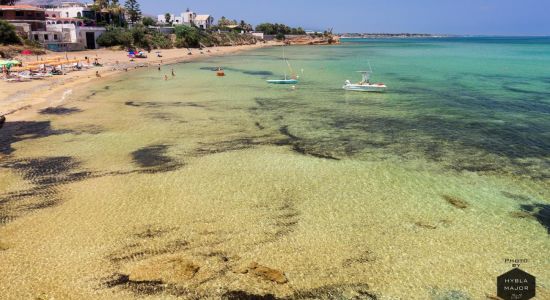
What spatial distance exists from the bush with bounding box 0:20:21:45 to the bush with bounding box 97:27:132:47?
2312cm

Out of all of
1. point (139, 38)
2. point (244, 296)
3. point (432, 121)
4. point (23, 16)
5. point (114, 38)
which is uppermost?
point (23, 16)

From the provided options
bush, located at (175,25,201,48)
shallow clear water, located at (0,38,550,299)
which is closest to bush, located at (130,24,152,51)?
bush, located at (175,25,201,48)

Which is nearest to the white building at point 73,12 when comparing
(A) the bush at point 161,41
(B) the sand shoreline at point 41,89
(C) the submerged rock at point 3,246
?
(A) the bush at point 161,41

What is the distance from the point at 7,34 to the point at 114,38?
2801 centimetres

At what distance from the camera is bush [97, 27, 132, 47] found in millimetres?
85625

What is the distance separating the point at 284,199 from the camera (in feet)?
49.5

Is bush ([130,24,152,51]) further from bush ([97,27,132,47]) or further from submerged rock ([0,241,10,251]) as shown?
submerged rock ([0,241,10,251])

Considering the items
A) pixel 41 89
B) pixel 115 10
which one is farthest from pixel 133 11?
pixel 41 89

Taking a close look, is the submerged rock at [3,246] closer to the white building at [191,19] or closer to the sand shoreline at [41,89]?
the sand shoreline at [41,89]

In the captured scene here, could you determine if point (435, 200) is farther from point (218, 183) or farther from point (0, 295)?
point (0, 295)

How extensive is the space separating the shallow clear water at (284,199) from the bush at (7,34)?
140 ft

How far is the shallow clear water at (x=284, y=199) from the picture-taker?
10586mm

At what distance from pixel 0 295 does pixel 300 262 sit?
25.4ft

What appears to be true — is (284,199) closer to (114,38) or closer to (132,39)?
(114,38)
